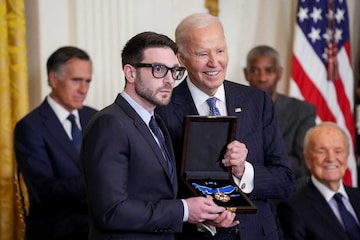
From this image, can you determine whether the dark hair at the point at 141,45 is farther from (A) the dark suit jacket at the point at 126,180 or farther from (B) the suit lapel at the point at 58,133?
(B) the suit lapel at the point at 58,133

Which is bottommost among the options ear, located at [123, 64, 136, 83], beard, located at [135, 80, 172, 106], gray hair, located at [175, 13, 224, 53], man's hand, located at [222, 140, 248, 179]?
man's hand, located at [222, 140, 248, 179]

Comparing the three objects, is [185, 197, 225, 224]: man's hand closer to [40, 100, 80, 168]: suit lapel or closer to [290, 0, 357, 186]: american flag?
[40, 100, 80, 168]: suit lapel

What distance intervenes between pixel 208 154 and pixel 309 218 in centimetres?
150

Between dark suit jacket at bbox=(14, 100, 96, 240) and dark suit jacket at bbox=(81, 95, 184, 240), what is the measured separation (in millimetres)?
1607

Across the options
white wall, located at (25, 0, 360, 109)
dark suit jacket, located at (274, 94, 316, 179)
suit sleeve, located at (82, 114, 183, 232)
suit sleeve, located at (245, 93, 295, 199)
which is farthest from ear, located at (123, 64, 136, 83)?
white wall, located at (25, 0, 360, 109)

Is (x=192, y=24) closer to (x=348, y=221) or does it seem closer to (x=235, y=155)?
(x=235, y=155)

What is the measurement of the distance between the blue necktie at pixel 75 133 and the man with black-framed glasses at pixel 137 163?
76.6 inches

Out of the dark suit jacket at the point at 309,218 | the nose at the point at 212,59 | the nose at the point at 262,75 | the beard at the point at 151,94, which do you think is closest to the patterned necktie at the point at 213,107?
the nose at the point at 212,59

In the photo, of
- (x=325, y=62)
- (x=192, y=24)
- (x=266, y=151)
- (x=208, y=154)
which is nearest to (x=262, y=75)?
(x=325, y=62)

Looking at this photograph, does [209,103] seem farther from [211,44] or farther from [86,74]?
[86,74]

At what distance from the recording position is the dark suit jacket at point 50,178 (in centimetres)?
386

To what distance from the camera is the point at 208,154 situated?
8.42ft

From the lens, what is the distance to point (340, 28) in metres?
6.21

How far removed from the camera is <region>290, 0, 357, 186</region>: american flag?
20.1 ft
